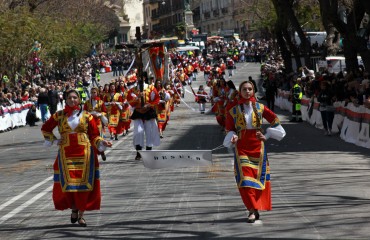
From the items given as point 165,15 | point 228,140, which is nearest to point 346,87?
point 228,140

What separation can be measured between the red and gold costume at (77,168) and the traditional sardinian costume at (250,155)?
162 cm

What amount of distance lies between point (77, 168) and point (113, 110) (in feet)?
59.2

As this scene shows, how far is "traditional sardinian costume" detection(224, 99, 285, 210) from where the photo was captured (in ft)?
39.7

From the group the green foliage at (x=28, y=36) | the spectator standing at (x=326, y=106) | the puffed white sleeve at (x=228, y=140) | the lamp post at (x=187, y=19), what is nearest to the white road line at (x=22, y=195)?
the puffed white sleeve at (x=228, y=140)

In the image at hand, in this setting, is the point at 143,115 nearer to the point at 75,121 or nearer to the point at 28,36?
the point at 75,121

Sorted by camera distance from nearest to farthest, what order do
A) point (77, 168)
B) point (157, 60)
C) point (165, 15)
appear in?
point (77, 168) → point (157, 60) → point (165, 15)

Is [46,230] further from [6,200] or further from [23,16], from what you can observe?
[23,16]

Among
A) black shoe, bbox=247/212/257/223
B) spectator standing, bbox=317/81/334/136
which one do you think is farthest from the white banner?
spectator standing, bbox=317/81/334/136

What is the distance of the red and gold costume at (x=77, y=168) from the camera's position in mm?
12352

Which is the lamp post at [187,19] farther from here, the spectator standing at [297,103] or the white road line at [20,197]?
the white road line at [20,197]

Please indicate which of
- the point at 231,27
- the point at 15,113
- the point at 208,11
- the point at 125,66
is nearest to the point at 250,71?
the point at 125,66

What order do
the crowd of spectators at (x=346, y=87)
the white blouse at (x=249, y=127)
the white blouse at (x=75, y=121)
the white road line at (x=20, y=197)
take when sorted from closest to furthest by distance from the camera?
the white blouse at (x=249, y=127), the white blouse at (x=75, y=121), the white road line at (x=20, y=197), the crowd of spectators at (x=346, y=87)

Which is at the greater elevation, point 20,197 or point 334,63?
point 20,197

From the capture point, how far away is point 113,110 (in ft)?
99.8
